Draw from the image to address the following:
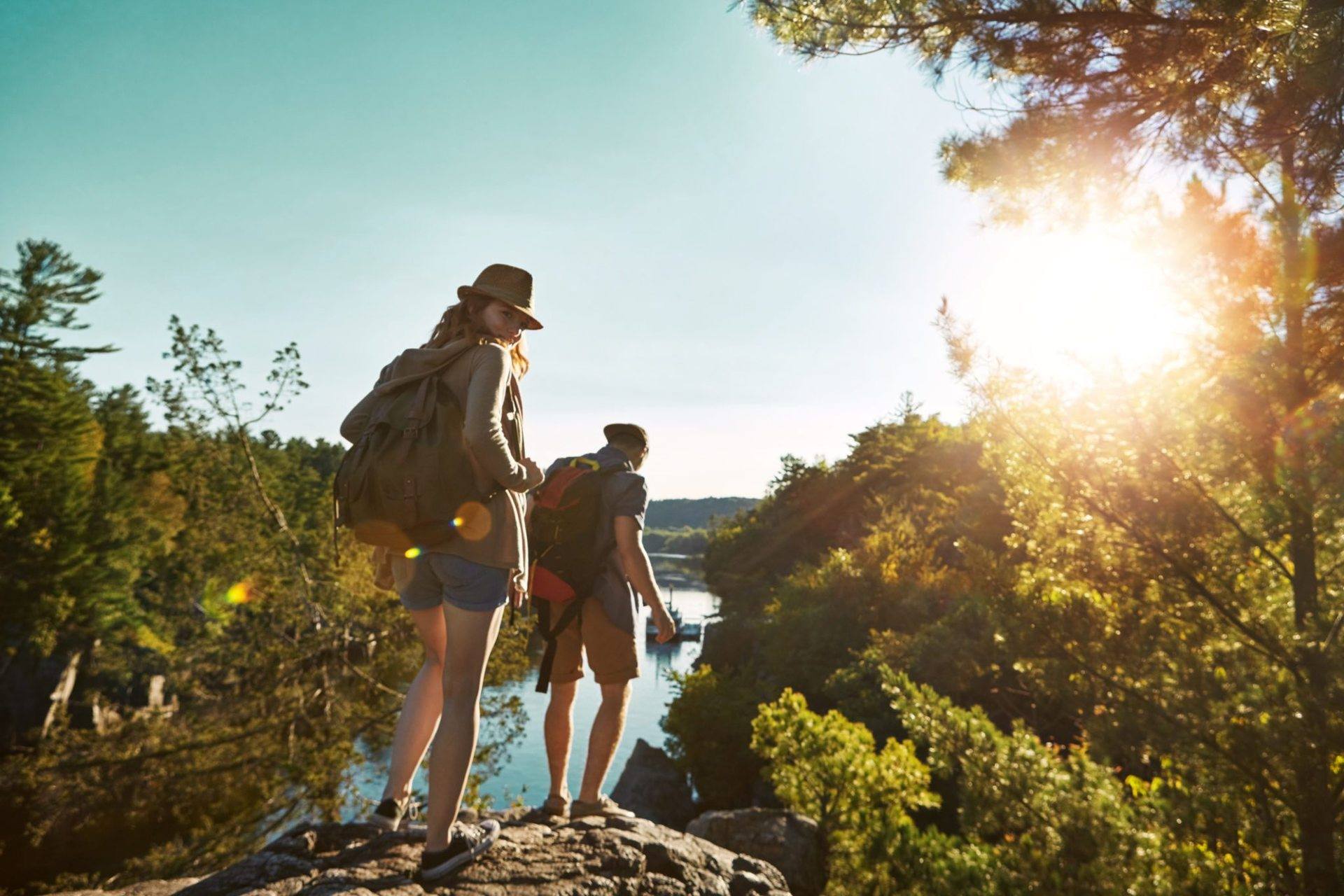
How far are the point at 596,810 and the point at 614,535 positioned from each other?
4.04 ft

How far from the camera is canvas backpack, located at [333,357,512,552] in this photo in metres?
2.29

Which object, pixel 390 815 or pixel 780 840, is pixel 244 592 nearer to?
pixel 780 840

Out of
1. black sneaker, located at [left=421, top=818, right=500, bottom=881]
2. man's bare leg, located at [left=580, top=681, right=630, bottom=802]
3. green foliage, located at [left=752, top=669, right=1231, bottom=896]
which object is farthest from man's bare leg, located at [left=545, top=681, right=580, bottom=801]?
green foliage, located at [left=752, top=669, right=1231, bottom=896]

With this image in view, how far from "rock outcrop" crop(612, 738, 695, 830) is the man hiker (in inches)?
420

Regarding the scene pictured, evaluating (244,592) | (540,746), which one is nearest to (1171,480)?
(244,592)

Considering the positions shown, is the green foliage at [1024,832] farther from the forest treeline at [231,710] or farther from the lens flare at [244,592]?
the lens flare at [244,592]

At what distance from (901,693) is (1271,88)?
13.6 ft

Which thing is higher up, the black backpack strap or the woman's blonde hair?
the woman's blonde hair

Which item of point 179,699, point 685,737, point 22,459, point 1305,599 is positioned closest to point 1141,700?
point 1305,599

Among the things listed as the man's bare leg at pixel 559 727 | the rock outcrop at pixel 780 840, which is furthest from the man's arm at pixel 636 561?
the rock outcrop at pixel 780 840

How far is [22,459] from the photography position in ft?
80.6

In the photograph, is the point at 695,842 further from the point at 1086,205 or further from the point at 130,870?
the point at 130,870

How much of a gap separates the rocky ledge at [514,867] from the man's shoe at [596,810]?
2.9 inches

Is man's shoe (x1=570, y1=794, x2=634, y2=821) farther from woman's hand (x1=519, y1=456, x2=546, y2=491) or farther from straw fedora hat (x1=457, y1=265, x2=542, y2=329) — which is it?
straw fedora hat (x1=457, y1=265, x2=542, y2=329)
